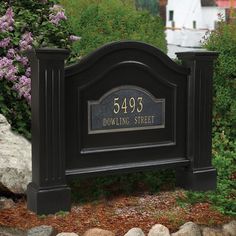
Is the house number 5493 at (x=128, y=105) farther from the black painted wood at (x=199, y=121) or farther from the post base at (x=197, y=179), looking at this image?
the post base at (x=197, y=179)

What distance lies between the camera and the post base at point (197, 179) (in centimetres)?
691

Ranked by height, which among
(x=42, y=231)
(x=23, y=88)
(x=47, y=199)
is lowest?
(x=42, y=231)

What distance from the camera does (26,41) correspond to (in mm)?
7598

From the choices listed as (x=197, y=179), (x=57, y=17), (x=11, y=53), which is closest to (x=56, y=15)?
(x=57, y=17)

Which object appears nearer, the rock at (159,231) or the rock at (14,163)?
the rock at (159,231)

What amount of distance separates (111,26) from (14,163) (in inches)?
204

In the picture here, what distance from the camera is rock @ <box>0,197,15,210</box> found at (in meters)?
6.15

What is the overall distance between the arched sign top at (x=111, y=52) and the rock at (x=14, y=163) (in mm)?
1021

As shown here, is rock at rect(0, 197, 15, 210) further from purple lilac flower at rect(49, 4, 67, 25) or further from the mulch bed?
purple lilac flower at rect(49, 4, 67, 25)

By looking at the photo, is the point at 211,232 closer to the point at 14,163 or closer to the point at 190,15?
the point at 14,163

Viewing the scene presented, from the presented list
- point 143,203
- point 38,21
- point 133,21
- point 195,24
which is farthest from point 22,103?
point 195,24

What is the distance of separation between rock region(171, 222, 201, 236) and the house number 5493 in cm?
131

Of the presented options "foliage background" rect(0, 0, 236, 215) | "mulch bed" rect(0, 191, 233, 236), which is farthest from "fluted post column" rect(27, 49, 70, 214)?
"foliage background" rect(0, 0, 236, 215)

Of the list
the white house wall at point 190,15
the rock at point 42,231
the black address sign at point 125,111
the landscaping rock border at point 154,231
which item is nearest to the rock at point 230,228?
the landscaping rock border at point 154,231
